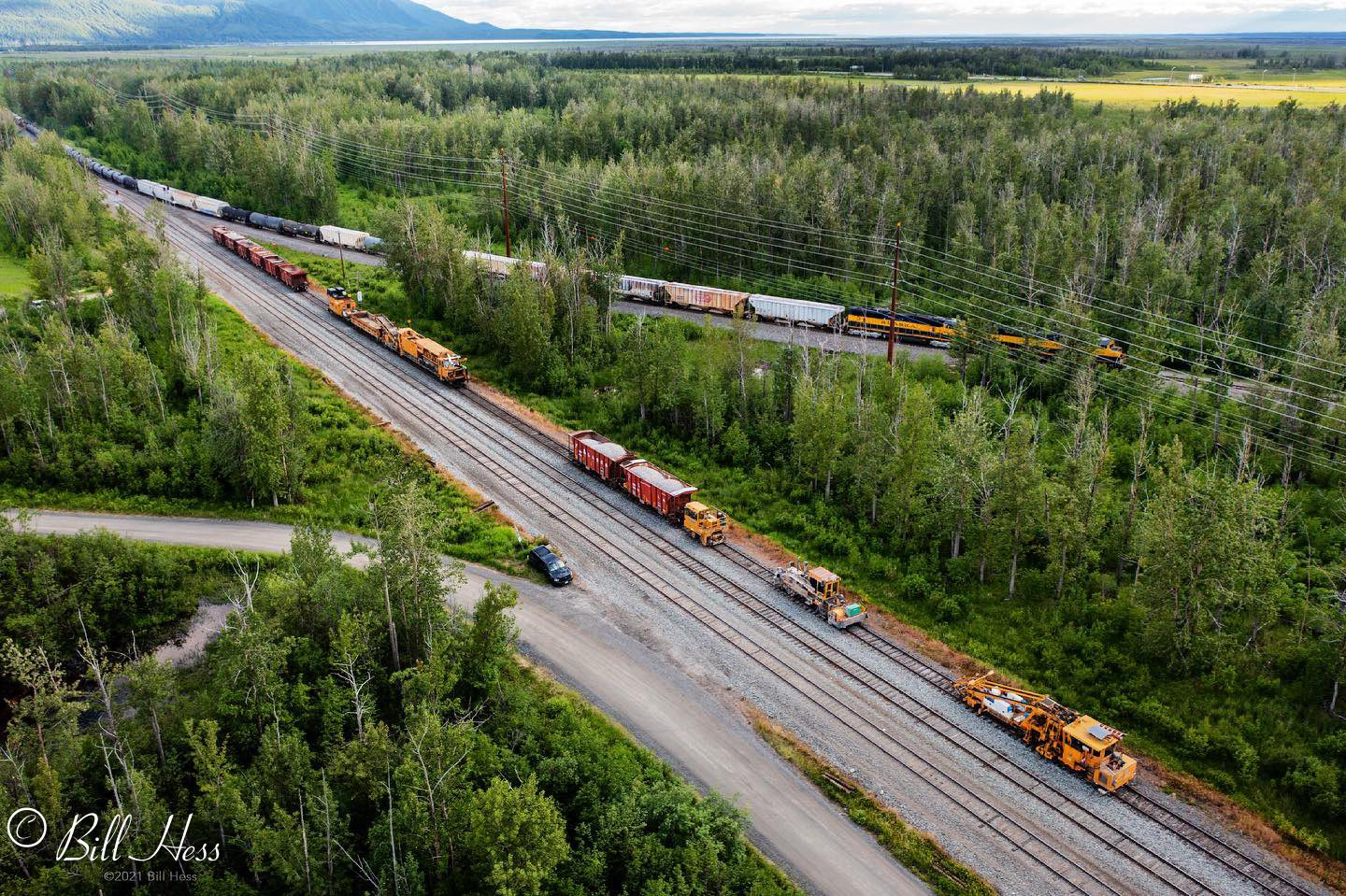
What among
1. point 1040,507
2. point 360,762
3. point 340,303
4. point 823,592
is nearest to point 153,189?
point 340,303

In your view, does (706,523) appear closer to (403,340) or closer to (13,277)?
(403,340)

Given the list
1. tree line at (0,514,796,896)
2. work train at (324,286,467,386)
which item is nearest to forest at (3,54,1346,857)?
work train at (324,286,467,386)

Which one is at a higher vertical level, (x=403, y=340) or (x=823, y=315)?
(x=823, y=315)

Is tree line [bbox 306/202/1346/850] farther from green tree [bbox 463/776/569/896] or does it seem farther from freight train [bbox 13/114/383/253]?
freight train [bbox 13/114/383/253]

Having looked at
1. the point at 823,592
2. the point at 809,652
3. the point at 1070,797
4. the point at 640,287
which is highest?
the point at 640,287

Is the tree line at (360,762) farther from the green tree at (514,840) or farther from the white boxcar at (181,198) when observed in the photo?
the white boxcar at (181,198)

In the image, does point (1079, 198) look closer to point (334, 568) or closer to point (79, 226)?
point (334, 568)
